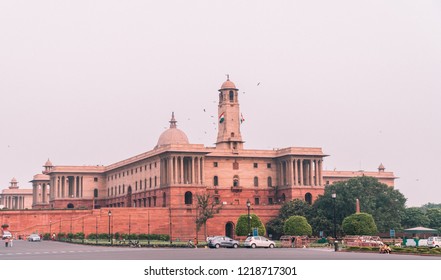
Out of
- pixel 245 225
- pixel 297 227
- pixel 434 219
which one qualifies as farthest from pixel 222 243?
pixel 434 219

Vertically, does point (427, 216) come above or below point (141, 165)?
below

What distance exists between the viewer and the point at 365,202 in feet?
353

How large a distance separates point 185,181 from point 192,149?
486cm

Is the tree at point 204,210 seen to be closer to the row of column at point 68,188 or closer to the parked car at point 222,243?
the parked car at point 222,243

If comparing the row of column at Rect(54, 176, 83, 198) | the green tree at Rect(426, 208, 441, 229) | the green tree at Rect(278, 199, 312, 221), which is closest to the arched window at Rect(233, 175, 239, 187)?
the green tree at Rect(278, 199, 312, 221)

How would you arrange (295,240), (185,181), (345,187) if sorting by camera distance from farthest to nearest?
(185,181)
(345,187)
(295,240)

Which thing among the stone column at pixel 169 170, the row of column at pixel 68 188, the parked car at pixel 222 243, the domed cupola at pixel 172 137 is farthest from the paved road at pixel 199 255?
the row of column at pixel 68 188

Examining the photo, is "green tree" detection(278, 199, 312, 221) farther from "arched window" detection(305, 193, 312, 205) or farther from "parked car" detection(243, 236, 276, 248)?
"parked car" detection(243, 236, 276, 248)

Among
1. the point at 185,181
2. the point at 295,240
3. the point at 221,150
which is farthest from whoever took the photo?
Result: the point at 221,150

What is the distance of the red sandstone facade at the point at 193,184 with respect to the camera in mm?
114125

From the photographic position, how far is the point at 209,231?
11588 cm

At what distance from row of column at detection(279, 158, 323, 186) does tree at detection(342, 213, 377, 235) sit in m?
34.5
